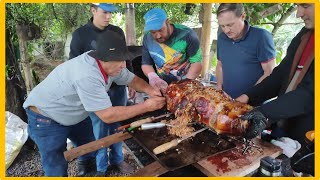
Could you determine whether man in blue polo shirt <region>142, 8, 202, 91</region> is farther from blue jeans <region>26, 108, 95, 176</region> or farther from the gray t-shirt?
blue jeans <region>26, 108, 95, 176</region>

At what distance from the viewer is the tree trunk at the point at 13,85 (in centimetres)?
478

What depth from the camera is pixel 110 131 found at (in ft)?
13.1

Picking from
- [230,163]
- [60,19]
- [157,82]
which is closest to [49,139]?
[157,82]

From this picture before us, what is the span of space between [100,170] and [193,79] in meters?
2.03

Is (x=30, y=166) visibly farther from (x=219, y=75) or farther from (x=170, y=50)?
(x=219, y=75)

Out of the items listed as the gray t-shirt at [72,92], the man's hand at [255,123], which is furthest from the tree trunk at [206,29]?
the man's hand at [255,123]

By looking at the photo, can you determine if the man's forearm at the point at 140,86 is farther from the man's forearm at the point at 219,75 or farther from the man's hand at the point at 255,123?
the man's hand at the point at 255,123

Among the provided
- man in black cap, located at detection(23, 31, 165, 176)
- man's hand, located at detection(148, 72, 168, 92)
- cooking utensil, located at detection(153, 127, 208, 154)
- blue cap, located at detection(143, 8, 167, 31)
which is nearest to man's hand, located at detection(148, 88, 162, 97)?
man in black cap, located at detection(23, 31, 165, 176)

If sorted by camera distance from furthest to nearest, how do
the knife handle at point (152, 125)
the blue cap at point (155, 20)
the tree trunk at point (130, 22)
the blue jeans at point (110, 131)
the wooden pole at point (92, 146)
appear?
the tree trunk at point (130, 22), the blue jeans at point (110, 131), the blue cap at point (155, 20), the knife handle at point (152, 125), the wooden pole at point (92, 146)

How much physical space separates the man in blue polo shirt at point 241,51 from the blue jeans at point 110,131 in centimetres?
163

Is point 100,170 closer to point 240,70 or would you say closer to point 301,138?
point 240,70

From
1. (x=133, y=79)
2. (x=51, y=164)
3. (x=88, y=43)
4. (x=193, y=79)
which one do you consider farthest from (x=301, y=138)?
(x=88, y=43)

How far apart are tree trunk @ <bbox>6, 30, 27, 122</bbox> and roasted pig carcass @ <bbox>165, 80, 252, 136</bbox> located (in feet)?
10.3

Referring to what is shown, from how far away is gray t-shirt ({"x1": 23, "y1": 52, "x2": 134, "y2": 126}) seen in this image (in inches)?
107
